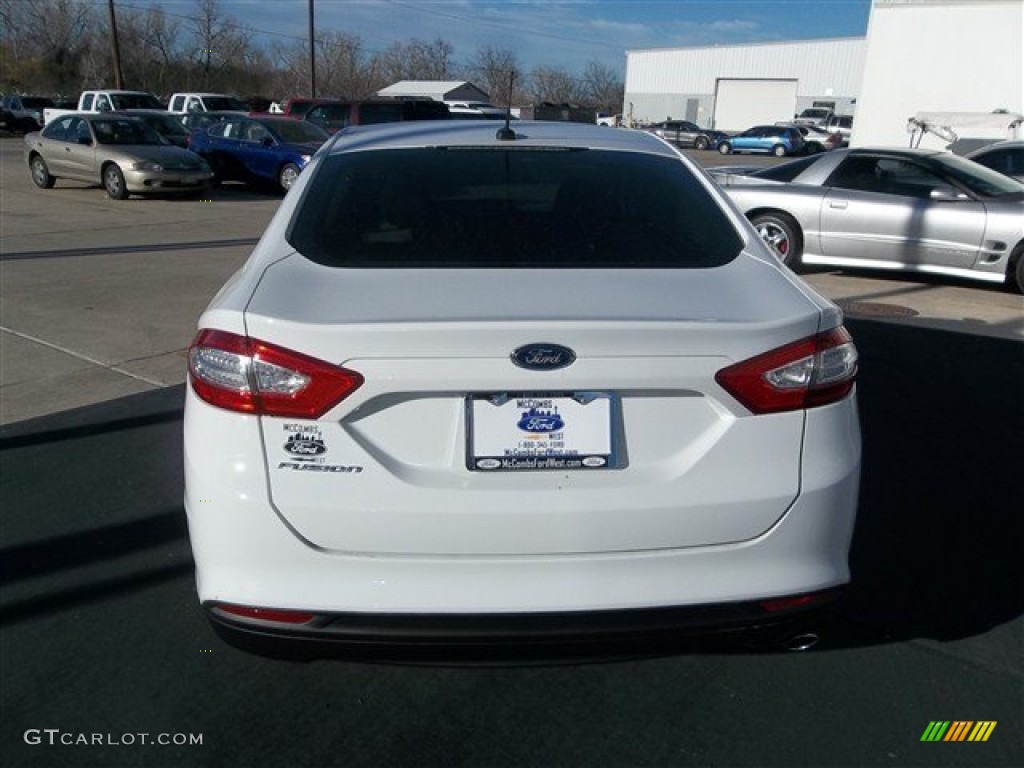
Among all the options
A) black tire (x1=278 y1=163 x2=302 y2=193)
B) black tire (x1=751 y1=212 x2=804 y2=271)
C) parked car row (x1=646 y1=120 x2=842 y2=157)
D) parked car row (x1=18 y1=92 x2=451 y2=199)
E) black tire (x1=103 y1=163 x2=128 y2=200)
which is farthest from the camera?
parked car row (x1=646 y1=120 x2=842 y2=157)

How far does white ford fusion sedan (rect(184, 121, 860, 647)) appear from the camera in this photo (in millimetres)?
2100

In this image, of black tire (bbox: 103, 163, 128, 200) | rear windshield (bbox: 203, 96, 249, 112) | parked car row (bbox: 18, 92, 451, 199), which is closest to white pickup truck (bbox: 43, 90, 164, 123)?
rear windshield (bbox: 203, 96, 249, 112)

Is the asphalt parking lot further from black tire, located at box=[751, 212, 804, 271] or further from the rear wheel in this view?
the rear wheel

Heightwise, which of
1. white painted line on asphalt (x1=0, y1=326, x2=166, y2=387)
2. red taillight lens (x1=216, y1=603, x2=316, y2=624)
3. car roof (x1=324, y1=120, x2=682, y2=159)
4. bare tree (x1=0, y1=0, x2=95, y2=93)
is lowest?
white painted line on asphalt (x1=0, y1=326, x2=166, y2=387)

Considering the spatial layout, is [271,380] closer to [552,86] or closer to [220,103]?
[220,103]

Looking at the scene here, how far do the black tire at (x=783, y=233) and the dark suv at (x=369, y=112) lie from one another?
1061 cm

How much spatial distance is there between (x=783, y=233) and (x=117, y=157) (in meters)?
12.3

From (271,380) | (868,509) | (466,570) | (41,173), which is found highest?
(271,380)

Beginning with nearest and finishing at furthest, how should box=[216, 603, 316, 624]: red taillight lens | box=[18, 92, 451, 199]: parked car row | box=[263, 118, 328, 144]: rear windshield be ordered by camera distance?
box=[216, 603, 316, 624]: red taillight lens → box=[18, 92, 451, 199]: parked car row → box=[263, 118, 328, 144]: rear windshield

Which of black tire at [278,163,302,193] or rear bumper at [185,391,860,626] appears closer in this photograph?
rear bumper at [185,391,860,626]


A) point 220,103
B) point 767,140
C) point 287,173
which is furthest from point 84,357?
point 767,140

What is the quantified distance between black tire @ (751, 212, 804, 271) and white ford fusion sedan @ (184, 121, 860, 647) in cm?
789

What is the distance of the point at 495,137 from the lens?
10.9 feet

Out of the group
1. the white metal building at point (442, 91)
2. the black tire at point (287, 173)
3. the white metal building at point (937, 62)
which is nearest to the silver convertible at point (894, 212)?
the black tire at point (287, 173)
